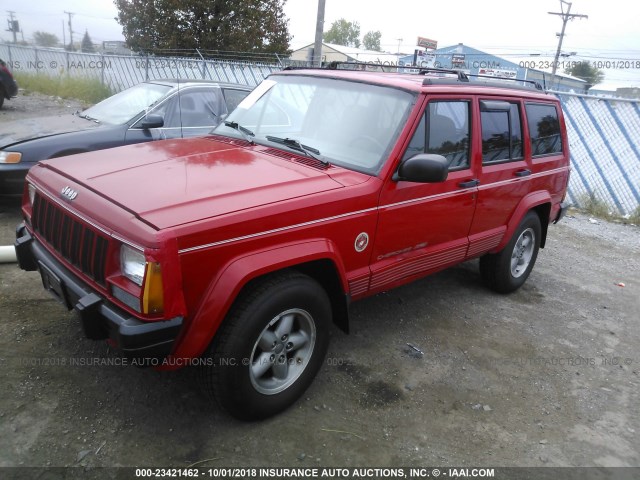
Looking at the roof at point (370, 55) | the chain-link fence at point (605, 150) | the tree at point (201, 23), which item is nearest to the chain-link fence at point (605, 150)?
Result: the chain-link fence at point (605, 150)

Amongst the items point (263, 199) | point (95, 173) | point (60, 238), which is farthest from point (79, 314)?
point (263, 199)

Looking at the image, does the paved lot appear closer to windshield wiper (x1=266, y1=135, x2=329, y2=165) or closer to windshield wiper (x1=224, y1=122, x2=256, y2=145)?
windshield wiper (x1=266, y1=135, x2=329, y2=165)

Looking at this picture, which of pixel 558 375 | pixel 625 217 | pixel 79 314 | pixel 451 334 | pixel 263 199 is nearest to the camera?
pixel 79 314

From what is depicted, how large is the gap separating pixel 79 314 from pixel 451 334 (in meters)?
2.93

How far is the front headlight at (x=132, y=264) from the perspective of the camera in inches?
91.4

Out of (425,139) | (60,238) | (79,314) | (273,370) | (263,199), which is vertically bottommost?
(273,370)

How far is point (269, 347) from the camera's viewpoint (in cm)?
284

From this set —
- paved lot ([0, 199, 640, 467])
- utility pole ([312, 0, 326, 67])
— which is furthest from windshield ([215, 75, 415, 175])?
utility pole ([312, 0, 326, 67])

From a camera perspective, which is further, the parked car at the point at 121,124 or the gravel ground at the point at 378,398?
the parked car at the point at 121,124

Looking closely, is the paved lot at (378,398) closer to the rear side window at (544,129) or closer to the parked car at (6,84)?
the rear side window at (544,129)

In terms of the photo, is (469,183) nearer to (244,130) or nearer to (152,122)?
(244,130)

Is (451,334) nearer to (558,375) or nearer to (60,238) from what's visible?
(558,375)

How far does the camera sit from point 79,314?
245cm

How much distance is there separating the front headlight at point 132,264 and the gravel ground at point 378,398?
98 cm
